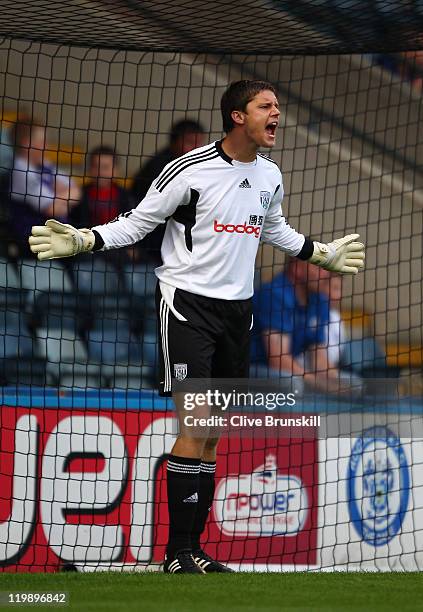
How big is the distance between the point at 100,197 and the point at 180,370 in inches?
116

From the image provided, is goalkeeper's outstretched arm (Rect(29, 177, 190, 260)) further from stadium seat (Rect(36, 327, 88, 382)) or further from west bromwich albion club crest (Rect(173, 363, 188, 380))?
stadium seat (Rect(36, 327, 88, 382))

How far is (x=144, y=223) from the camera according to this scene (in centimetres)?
570

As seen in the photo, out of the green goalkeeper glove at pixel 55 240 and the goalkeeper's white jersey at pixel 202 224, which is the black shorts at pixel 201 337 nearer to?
the goalkeeper's white jersey at pixel 202 224

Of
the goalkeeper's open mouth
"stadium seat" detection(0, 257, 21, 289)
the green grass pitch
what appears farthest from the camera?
"stadium seat" detection(0, 257, 21, 289)

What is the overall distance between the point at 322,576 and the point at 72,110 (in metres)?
5.02

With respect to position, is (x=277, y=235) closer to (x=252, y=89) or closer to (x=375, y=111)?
(x=252, y=89)

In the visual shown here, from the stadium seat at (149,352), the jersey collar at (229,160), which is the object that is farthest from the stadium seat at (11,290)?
the jersey collar at (229,160)

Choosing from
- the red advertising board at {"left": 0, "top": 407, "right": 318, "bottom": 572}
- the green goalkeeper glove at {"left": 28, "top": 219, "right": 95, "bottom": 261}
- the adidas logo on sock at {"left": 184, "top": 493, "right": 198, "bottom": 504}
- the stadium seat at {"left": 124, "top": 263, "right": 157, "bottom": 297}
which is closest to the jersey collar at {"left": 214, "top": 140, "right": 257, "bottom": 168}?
the green goalkeeper glove at {"left": 28, "top": 219, "right": 95, "bottom": 261}

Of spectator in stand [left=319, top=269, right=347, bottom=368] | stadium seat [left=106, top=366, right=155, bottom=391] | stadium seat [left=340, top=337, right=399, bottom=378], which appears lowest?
stadium seat [left=106, top=366, right=155, bottom=391]

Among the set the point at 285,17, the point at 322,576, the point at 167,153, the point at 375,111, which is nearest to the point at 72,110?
the point at 167,153

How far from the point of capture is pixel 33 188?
27.6 feet

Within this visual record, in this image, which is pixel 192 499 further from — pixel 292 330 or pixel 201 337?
pixel 292 330

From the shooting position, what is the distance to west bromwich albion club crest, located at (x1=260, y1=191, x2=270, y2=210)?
19.2 feet

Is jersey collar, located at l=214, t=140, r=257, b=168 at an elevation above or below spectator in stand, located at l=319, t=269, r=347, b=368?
above
